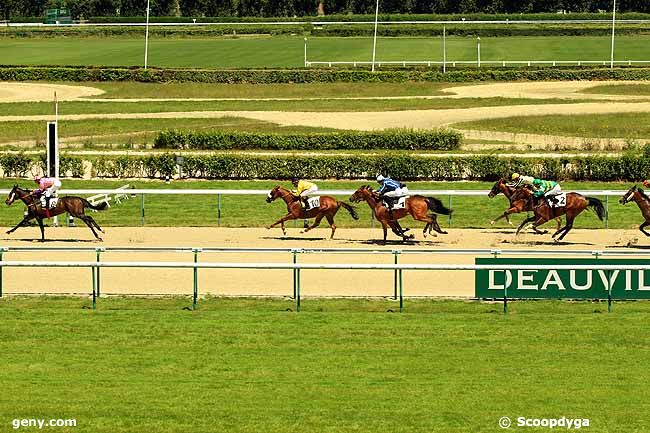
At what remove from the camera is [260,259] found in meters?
20.5

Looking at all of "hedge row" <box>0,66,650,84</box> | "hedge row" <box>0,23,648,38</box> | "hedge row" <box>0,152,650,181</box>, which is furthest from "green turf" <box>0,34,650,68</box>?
"hedge row" <box>0,152,650,181</box>

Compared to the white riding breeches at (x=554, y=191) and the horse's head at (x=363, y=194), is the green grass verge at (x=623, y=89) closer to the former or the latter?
the white riding breeches at (x=554, y=191)

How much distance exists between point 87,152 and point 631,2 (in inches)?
3338

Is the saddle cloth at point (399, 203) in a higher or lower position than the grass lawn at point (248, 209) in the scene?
higher

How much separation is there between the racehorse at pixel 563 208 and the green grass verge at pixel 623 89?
34914 millimetres

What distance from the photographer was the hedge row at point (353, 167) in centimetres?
3181

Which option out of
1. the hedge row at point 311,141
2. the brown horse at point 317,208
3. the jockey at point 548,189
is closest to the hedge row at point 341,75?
the hedge row at point 311,141

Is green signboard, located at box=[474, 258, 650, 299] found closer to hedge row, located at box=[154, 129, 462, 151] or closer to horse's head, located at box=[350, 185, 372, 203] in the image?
horse's head, located at box=[350, 185, 372, 203]

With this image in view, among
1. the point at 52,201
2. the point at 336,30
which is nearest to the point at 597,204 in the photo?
the point at 52,201

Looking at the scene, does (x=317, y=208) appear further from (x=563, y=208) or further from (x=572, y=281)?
(x=572, y=281)

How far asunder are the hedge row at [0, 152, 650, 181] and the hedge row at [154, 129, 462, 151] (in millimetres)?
5662

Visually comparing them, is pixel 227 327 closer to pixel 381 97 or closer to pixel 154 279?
pixel 154 279

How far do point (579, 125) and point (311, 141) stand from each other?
36.7 ft

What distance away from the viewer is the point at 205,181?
3203 centimetres
